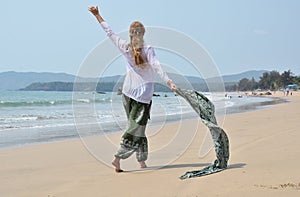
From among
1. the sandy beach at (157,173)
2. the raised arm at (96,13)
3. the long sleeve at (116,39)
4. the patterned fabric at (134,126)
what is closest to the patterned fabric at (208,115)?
the sandy beach at (157,173)

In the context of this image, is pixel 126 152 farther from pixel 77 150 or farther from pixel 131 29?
pixel 77 150

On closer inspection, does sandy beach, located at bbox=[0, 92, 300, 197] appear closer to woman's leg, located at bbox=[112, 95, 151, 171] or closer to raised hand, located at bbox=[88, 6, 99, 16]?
woman's leg, located at bbox=[112, 95, 151, 171]

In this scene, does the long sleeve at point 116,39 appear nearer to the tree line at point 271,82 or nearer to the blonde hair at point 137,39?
the blonde hair at point 137,39

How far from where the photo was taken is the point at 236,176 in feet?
15.3

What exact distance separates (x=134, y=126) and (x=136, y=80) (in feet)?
2.05

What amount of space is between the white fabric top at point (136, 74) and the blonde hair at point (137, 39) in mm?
56

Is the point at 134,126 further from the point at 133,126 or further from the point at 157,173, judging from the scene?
the point at 157,173

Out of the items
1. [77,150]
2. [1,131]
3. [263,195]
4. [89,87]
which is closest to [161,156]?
[89,87]

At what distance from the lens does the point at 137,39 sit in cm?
518

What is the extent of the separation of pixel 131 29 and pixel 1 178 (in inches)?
104

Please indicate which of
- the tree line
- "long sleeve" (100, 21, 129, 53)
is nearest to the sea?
"long sleeve" (100, 21, 129, 53)

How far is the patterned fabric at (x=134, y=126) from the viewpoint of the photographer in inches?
213

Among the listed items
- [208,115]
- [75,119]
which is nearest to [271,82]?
[75,119]

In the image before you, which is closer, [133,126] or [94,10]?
[94,10]
